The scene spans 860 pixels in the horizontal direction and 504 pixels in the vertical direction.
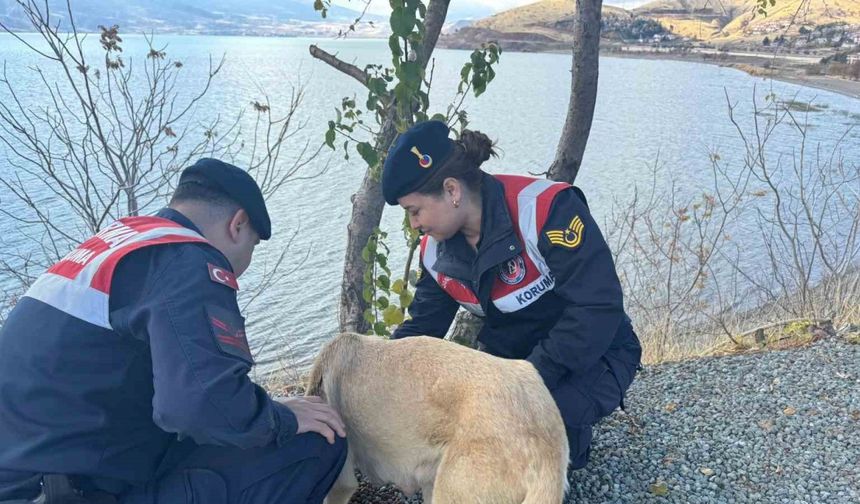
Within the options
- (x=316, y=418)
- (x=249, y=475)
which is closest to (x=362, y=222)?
(x=316, y=418)

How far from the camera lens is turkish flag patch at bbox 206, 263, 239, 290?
7.69 feet

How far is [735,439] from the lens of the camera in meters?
4.19

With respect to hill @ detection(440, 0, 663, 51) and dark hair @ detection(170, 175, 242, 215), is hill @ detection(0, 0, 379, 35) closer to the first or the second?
dark hair @ detection(170, 175, 242, 215)

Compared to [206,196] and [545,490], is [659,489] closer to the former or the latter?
[545,490]

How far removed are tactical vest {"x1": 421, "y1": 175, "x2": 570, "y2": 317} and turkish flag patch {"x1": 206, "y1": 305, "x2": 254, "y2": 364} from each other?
1517mm

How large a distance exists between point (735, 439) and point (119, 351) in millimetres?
3559

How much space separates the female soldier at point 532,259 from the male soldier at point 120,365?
1.21 metres

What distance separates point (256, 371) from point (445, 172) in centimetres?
541

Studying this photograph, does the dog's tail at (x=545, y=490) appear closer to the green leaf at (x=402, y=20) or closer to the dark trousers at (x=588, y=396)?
the dark trousers at (x=588, y=396)

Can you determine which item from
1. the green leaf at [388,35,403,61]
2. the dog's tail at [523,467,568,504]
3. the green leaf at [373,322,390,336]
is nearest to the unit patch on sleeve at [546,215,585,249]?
the dog's tail at [523,467,568,504]

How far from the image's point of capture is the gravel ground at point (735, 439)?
3.68 m

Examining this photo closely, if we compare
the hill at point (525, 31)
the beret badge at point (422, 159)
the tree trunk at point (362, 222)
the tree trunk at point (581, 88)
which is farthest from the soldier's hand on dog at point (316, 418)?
the hill at point (525, 31)

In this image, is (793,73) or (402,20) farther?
(793,73)

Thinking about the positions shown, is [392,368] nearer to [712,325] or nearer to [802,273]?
[802,273]
